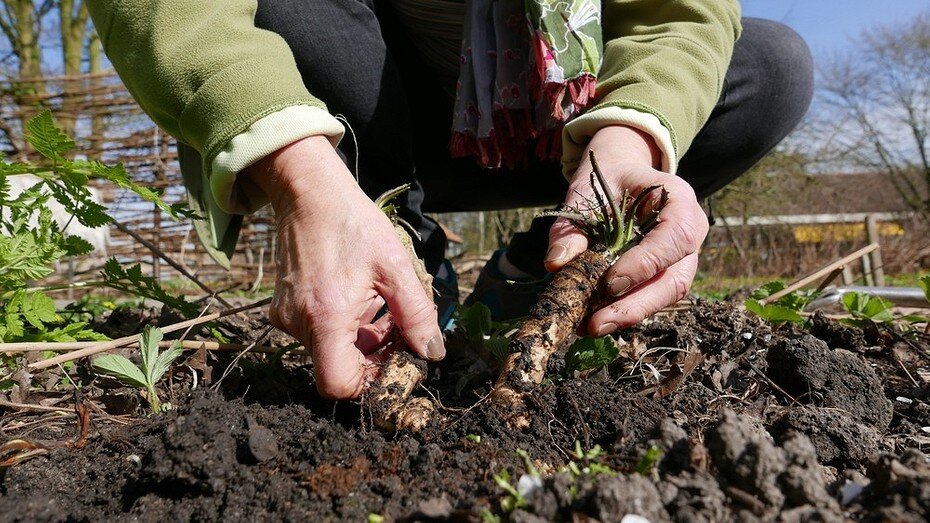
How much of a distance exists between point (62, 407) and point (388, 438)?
0.84 m

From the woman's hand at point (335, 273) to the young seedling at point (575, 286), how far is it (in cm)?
19

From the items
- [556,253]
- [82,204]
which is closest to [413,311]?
[556,253]

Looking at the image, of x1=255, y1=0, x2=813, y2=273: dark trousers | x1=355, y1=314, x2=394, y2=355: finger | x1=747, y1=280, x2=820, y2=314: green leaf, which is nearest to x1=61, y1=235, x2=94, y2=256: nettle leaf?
x1=355, y1=314, x2=394, y2=355: finger

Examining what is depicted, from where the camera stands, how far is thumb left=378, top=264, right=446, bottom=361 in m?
1.33

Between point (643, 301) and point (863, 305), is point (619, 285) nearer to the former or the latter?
point (643, 301)

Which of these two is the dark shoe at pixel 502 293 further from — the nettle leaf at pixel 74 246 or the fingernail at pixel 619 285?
the nettle leaf at pixel 74 246

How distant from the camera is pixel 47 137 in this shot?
146 cm

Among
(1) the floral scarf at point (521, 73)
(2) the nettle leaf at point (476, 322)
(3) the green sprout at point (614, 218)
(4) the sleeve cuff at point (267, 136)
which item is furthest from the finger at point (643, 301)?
(4) the sleeve cuff at point (267, 136)

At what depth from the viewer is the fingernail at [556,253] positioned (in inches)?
61.4

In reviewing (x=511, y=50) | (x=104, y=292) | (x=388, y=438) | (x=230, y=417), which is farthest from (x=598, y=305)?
(x=104, y=292)

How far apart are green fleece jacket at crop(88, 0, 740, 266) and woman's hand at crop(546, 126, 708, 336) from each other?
0.20m

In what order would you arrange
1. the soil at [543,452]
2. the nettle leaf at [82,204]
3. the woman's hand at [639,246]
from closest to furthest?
the soil at [543,452], the woman's hand at [639,246], the nettle leaf at [82,204]

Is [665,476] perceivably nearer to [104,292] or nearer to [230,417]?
[230,417]

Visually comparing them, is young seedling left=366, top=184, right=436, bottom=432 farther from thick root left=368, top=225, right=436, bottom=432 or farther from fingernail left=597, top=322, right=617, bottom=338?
fingernail left=597, top=322, right=617, bottom=338
